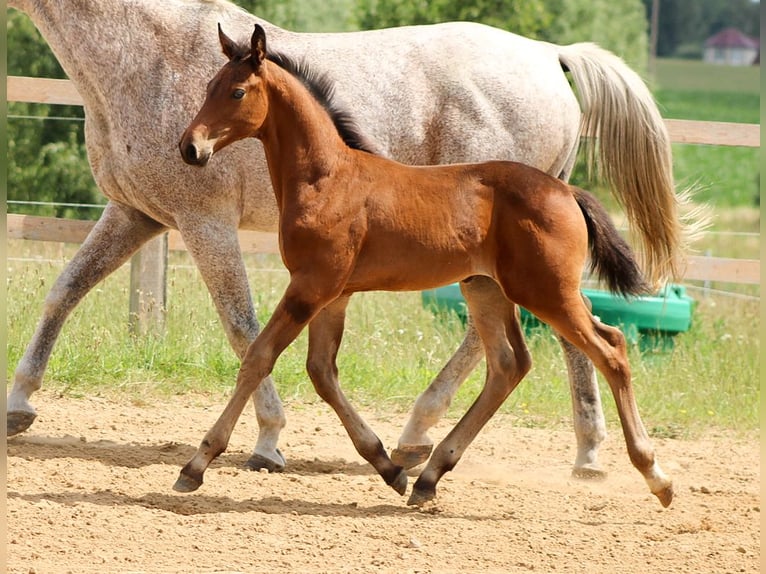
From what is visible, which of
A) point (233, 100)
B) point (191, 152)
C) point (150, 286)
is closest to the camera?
point (191, 152)

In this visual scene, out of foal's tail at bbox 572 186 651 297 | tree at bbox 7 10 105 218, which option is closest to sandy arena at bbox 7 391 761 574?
foal's tail at bbox 572 186 651 297

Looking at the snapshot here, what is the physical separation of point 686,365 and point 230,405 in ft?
13.3

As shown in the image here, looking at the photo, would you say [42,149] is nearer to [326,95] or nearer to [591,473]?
[326,95]

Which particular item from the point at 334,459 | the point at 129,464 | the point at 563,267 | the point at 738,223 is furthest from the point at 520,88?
the point at 738,223

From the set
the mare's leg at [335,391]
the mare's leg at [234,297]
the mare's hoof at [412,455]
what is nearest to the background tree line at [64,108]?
the mare's leg at [234,297]

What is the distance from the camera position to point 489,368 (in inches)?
183

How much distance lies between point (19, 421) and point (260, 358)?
67.1 inches

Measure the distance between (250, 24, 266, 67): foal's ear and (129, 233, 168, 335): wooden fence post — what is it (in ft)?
11.1

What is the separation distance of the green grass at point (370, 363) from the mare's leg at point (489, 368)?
6.16ft

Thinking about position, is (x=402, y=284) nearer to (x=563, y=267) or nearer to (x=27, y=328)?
(x=563, y=267)

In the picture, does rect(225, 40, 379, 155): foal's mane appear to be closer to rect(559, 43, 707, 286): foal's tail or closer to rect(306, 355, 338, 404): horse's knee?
rect(306, 355, 338, 404): horse's knee

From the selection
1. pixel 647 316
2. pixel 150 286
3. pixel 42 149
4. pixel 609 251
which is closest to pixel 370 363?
pixel 150 286

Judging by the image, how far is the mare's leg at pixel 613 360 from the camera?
4273mm

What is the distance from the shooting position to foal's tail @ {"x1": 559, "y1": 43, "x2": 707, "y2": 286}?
5.39m
